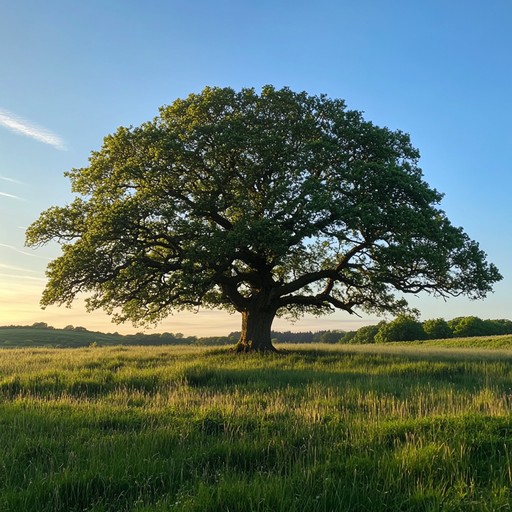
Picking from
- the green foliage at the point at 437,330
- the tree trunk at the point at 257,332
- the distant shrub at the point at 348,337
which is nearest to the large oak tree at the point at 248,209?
the tree trunk at the point at 257,332

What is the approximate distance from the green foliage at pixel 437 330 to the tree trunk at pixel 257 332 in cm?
7796

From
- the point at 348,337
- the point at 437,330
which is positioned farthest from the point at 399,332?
the point at 348,337

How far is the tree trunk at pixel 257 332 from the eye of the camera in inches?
1132

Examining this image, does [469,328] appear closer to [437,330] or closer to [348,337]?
[437,330]

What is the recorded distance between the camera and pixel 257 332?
28953 mm

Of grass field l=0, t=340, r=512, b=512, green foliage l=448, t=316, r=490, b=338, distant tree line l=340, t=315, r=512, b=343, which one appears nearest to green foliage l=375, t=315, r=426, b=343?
distant tree line l=340, t=315, r=512, b=343

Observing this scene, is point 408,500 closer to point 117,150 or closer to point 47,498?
point 47,498

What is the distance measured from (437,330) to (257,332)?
79.3 metres

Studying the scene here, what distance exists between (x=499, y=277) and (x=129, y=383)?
2181cm

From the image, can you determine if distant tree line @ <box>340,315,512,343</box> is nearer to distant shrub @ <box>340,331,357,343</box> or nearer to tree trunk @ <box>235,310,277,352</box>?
distant shrub @ <box>340,331,357,343</box>

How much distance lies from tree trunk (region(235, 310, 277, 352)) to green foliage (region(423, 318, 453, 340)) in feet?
256

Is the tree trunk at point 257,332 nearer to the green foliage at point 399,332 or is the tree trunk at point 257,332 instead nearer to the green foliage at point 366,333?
the green foliage at point 399,332

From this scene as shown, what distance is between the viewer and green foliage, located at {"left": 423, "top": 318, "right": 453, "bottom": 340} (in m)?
97.4

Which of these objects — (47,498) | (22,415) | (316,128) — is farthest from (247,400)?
(316,128)
